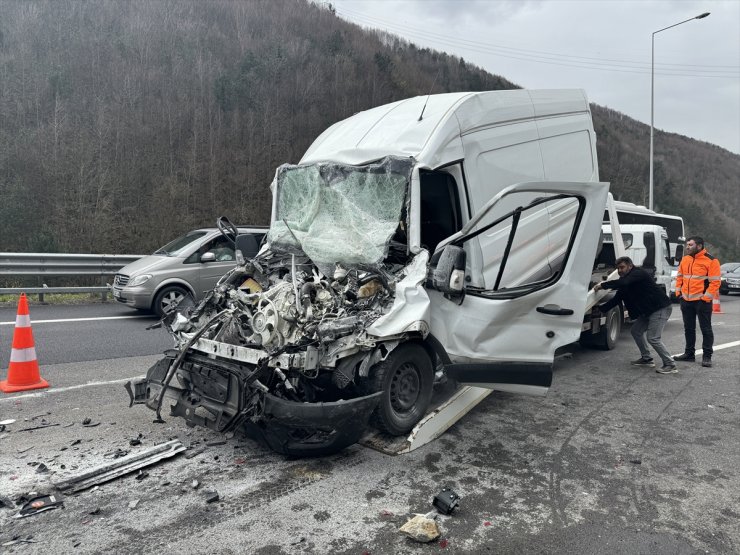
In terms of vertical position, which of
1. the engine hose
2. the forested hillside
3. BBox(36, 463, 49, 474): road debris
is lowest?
BBox(36, 463, 49, 474): road debris

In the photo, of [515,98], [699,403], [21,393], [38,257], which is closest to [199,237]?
[38,257]

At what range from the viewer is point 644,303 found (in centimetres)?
728

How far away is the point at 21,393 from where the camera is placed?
16.9 ft

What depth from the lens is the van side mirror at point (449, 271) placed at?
397 centimetres

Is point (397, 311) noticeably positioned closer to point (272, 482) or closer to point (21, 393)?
point (272, 482)

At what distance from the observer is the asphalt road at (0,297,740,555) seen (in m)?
2.92

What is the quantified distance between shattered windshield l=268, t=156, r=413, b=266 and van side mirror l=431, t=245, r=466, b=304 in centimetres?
49

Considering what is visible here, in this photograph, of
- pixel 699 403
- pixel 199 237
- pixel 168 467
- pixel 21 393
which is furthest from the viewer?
pixel 199 237

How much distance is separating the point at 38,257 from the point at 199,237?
4.02 m

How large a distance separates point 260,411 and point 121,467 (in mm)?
1065

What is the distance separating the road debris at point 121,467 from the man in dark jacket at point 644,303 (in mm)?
5679

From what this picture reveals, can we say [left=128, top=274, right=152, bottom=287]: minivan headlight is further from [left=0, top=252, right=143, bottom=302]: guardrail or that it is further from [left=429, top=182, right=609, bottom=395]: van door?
[left=429, top=182, right=609, bottom=395]: van door

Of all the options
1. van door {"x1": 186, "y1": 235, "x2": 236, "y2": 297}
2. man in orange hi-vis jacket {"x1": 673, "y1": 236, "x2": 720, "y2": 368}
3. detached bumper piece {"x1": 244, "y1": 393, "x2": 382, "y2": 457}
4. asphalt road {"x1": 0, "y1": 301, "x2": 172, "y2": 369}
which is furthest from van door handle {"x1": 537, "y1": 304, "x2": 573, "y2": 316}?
van door {"x1": 186, "y1": 235, "x2": 236, "y2": 297}

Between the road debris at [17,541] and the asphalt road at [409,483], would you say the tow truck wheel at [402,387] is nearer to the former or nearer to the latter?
the asphalt road at [409,483]
